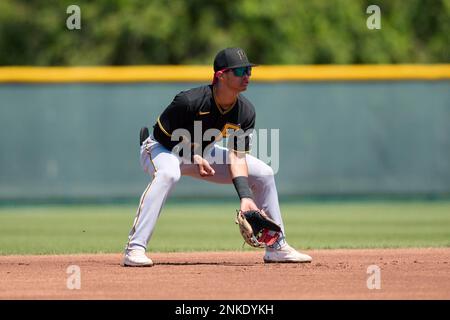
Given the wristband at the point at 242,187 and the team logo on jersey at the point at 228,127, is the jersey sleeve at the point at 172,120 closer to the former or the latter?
the team logo on jersey at the point at 228,127

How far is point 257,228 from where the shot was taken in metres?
7.05

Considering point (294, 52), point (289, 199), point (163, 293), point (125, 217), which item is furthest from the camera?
point (294, 52)

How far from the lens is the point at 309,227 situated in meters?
11.3

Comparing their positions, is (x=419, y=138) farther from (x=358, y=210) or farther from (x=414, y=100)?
(x=358, y=210)

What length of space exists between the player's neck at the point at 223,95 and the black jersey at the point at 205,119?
1.3 inches

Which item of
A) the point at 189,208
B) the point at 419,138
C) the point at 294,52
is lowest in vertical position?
the point at 189,208

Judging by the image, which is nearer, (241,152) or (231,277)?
(231,277)

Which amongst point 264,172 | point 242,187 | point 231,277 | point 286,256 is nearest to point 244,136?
point 264,172

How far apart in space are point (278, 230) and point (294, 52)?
14440 millimetres

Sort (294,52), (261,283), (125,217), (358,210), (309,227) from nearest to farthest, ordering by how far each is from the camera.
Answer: (261,283) → (309,227) → (125,217) → (358,210) → (294,52)

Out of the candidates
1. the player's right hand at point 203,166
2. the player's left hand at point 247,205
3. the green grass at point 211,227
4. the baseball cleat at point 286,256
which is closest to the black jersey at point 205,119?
the player's right hand at point 203,166

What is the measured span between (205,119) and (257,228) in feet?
2.82

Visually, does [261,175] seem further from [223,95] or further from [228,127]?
[223,95]

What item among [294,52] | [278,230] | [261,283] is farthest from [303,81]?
[261,283]
